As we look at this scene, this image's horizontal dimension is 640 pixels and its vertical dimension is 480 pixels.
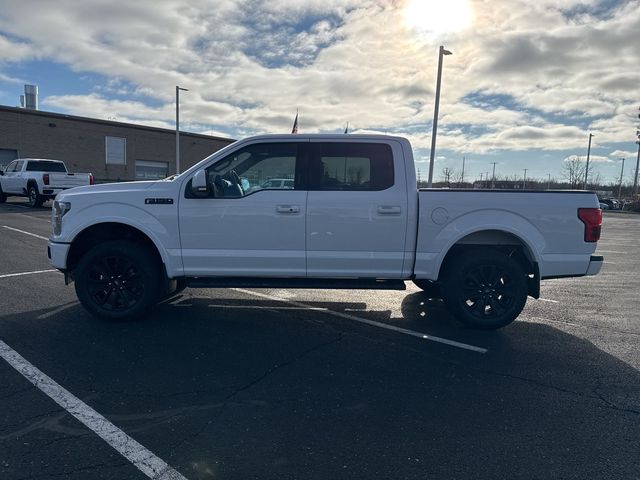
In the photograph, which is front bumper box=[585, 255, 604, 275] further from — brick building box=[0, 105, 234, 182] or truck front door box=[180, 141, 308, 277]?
brick building box=[0, 105, 234, 182]

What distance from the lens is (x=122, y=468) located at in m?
2.61

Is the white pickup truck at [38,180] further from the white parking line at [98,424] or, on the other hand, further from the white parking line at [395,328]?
the white parking line at [98,424]

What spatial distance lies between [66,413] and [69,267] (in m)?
2.52

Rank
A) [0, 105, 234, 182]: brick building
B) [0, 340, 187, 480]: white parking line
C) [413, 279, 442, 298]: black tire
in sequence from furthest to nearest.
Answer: [0, 105, 234, 182]: brick building, [413, 279, 442, 298]: black tire, [0, 340, 187, 480]: white parking line

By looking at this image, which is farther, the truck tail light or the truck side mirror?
the truck tail light

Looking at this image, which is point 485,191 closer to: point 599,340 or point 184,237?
point 599,340

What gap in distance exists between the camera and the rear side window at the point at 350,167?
5.08 metres

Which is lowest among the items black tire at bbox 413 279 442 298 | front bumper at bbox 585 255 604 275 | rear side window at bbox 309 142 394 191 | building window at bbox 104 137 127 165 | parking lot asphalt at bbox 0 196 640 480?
parking lot asphalt at bbox 0 196 640 480

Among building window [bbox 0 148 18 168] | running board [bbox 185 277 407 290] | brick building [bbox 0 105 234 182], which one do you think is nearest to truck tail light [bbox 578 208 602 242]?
running board [bbox 185 277 407 290]

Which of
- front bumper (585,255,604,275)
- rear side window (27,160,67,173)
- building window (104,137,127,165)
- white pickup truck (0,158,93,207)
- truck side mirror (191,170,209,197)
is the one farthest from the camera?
building window (104,137,127,165)

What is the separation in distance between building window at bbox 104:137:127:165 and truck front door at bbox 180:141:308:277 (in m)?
40.6

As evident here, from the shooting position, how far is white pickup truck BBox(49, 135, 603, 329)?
5.00 meters

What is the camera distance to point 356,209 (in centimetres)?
499

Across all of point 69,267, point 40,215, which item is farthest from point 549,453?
point 40,215
